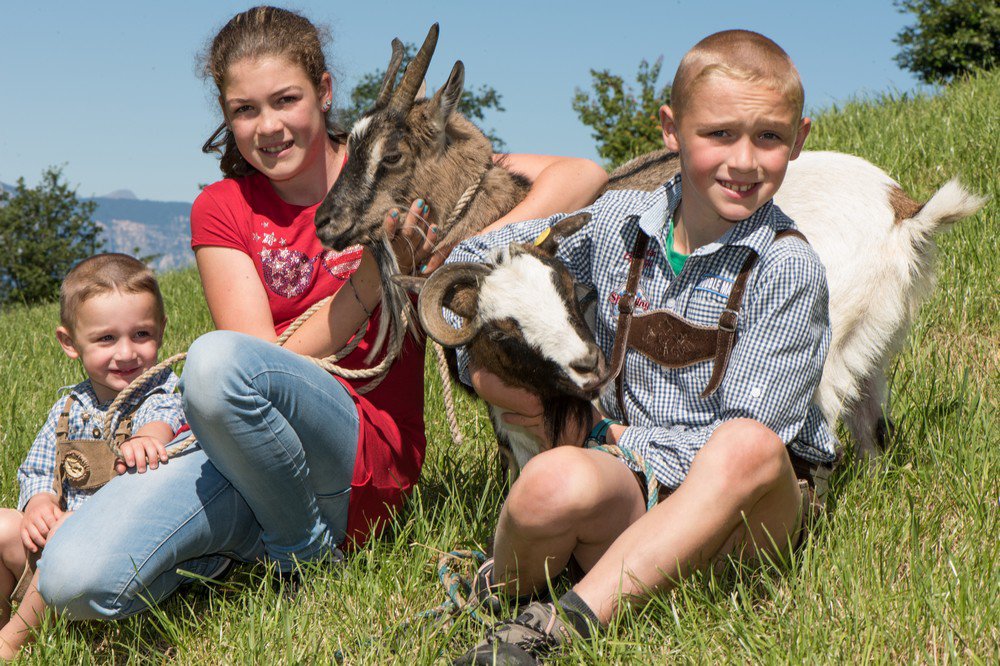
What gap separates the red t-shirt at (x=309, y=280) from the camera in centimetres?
313

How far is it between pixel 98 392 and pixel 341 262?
3.07ft

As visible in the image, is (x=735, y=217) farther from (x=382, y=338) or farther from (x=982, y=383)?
(x=982, y=383)

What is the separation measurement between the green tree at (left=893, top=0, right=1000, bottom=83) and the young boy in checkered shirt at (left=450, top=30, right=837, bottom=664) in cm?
1561

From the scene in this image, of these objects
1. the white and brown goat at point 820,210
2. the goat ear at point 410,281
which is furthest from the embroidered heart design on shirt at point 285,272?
the goat ear at point 410,281

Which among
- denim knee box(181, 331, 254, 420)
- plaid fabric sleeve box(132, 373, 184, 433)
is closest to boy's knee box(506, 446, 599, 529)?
denim knee box(181, 331, 254, 420)

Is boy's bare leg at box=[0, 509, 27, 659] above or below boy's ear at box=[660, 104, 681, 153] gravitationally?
below

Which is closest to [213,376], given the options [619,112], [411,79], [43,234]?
[411,79]

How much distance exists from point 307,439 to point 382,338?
Answer: 442 mm

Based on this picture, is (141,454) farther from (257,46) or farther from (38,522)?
(257,46)

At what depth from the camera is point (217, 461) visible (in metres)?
2.78

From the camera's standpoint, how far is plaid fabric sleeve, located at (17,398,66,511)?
2980 millimetres

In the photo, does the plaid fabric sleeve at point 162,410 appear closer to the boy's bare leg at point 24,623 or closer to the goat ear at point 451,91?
the boy's bare leg at point 24,623

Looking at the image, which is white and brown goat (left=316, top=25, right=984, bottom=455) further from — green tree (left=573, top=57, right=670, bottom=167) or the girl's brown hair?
green tree (left=573, top=57, right=670, bottom=167)

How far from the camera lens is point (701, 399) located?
8.22 feet
